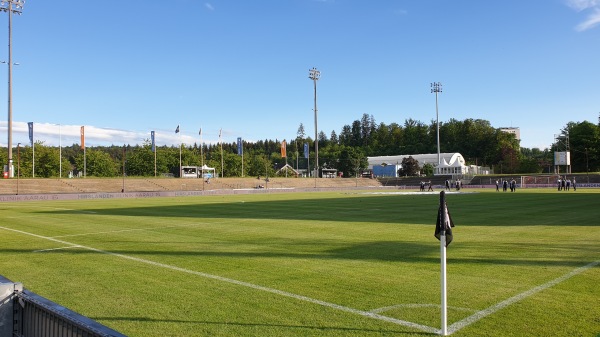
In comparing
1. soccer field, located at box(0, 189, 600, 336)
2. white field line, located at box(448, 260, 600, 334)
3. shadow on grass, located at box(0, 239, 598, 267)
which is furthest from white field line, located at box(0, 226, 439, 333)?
shadow on grass, located at box(0, 239, 598, 267)

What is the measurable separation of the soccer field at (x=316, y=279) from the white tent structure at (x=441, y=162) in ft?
340

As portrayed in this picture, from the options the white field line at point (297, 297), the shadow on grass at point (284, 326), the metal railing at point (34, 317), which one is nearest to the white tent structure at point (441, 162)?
the white field line at point (297, 297)

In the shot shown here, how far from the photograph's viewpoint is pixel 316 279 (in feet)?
29.5

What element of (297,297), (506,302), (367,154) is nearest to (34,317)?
(297,297)

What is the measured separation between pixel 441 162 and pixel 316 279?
124 meters

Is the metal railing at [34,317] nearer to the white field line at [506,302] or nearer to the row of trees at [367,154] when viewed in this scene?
the white field line at [506,302]

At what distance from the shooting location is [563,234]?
15.5 m

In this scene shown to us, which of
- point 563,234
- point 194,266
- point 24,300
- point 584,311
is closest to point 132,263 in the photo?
point 194,266

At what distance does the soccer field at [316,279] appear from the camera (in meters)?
6.30

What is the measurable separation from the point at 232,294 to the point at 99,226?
1398 cm

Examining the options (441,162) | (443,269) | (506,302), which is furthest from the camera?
(441,162)

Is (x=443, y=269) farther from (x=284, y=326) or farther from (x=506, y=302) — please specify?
(x=284, y=326)

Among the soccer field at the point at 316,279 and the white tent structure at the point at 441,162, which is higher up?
the white tent structure at the point at 441,162

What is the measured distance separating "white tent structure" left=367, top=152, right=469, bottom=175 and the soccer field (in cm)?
10373
